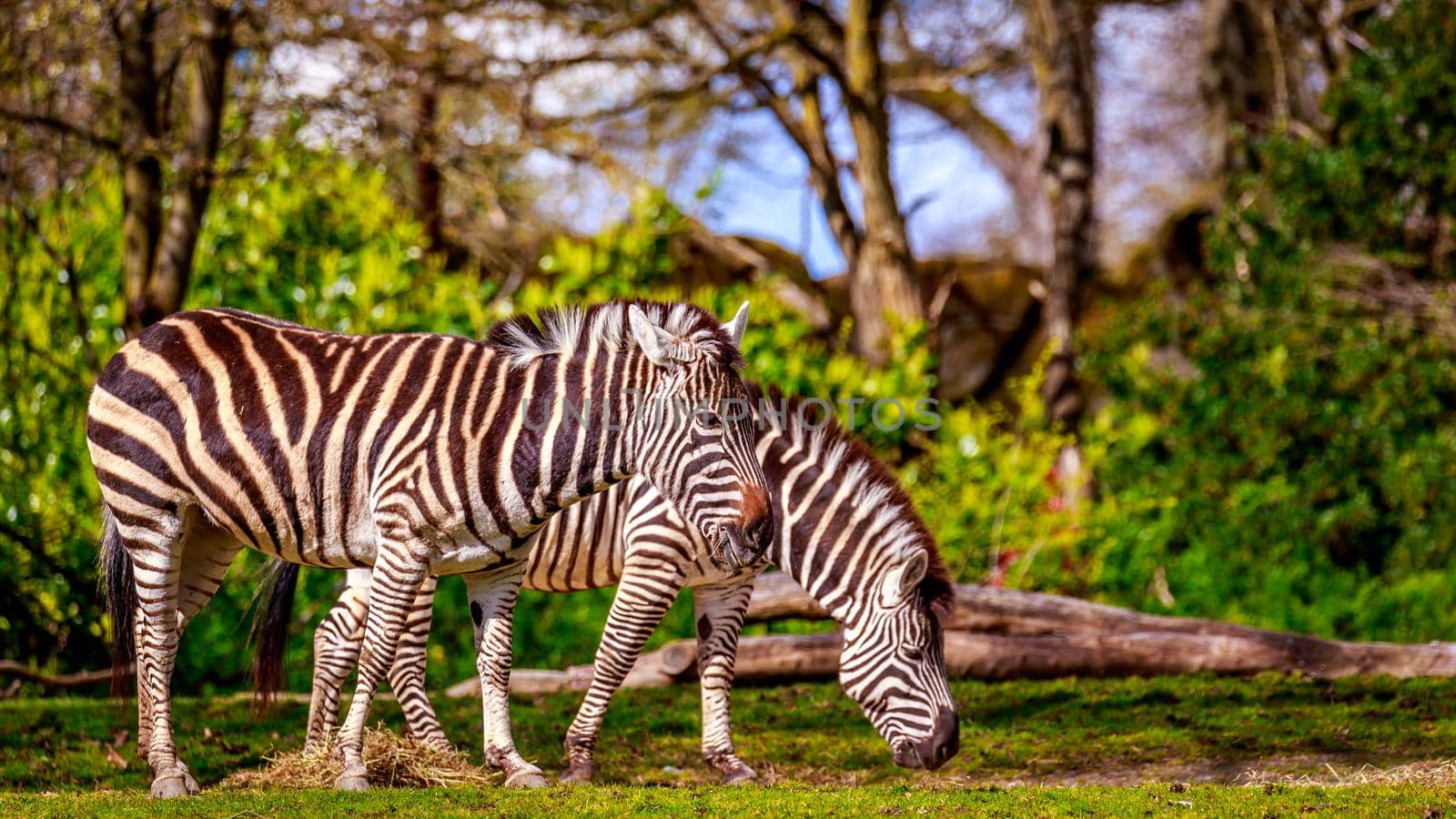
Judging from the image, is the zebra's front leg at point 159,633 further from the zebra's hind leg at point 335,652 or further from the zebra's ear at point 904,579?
the zebra's ear at point 904,579

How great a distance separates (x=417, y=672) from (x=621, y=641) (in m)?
1.12

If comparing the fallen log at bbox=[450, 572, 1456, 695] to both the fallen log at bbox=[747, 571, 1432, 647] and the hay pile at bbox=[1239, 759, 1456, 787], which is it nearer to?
the fallen log at bbox=[747, 571, 1432, 647]

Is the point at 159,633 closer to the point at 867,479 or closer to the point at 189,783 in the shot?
the point at 189,783

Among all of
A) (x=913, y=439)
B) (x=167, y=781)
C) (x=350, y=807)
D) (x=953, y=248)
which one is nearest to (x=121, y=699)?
(x=167, y=781)

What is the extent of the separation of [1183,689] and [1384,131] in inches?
309

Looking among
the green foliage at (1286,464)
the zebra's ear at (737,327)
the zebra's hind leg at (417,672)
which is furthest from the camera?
the green foliage at (1286,464)

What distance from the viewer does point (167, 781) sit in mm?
5918

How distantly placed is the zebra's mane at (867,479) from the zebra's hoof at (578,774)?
1.86 metres

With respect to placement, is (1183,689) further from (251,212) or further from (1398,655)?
(251,212)

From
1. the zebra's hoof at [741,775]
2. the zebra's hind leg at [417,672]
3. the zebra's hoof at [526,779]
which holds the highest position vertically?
the zebra's hind leg at [417,672]

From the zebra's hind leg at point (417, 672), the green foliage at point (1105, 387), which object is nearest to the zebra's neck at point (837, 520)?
the zebra's hind leg at point (417, 672)

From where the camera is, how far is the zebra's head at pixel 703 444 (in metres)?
5.71

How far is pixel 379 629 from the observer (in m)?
5.84

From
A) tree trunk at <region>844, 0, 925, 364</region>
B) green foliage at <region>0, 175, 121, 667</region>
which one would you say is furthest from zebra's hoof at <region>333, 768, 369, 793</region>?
tree trunk at <region>844, 0, 925, 364</region>
